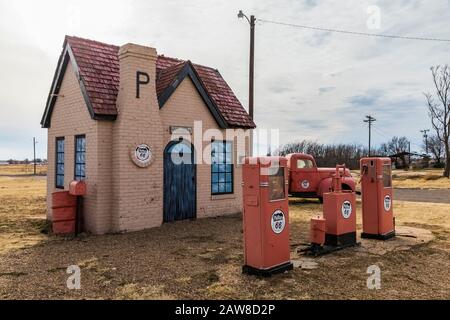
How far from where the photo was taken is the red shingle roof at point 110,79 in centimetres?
969

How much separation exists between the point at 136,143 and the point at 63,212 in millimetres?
2455

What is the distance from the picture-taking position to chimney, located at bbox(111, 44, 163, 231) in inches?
370

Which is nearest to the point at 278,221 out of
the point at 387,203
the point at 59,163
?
the point at 387,203

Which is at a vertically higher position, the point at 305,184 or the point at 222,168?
the point at 222,168

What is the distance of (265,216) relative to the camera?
5.80 meters

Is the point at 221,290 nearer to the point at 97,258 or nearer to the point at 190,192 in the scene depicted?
the point at 97,258

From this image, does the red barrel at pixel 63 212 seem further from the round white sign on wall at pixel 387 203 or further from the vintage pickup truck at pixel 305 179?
the vintage pickup truck at pixel 305 179

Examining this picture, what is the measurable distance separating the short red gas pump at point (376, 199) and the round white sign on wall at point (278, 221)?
3.43 meters

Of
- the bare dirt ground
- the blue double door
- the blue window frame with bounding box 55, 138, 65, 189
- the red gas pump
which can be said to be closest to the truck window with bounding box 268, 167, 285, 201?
the bare dirt ground

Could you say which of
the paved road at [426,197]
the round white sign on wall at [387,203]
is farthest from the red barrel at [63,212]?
the paved road at [426,197]

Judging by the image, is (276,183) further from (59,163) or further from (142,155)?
(59,163)

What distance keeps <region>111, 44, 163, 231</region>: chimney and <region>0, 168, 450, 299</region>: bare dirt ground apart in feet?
1.97

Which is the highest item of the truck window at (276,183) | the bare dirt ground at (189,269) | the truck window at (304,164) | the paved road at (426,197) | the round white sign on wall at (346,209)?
the truck window at (304,164)

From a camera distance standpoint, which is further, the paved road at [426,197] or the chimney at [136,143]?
the paved road at [426,197]
